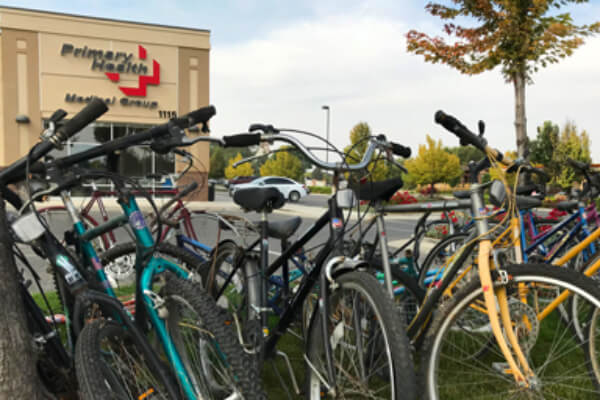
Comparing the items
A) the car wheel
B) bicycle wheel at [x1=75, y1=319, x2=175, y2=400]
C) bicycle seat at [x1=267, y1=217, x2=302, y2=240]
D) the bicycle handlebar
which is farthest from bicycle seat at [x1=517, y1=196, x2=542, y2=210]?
the car wheel

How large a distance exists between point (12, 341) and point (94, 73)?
20.1m

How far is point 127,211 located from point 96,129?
755 inches

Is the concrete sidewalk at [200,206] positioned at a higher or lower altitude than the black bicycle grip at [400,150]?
lower

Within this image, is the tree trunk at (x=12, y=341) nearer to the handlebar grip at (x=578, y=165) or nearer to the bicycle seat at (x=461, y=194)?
the bicycle seat at (x=461, y=194)

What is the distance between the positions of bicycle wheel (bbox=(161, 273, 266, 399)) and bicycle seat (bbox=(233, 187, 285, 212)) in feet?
2.14

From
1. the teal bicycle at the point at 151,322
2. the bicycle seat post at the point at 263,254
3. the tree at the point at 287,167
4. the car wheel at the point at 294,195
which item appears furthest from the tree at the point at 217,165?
the teal bicycle at the point at 151,322

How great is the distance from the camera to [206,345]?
1957 mm

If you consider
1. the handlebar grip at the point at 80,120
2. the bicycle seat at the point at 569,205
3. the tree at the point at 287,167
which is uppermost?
the tree at the point at 287,167

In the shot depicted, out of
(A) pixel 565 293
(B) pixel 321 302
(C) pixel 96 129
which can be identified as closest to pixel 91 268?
(B) pixel 321 302

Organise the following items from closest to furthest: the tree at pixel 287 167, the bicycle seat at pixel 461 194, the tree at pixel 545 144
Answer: the bicycle seat at pixel 461 194, the tree at pixel 545 144, the tree at pixel 287 167

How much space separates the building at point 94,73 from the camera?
18203 mm

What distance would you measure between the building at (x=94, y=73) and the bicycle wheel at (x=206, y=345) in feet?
52.9

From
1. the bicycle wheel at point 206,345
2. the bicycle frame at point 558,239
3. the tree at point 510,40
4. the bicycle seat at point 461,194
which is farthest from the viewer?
the tree at point 510,40

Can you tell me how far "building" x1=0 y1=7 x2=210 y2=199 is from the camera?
59.7ft
